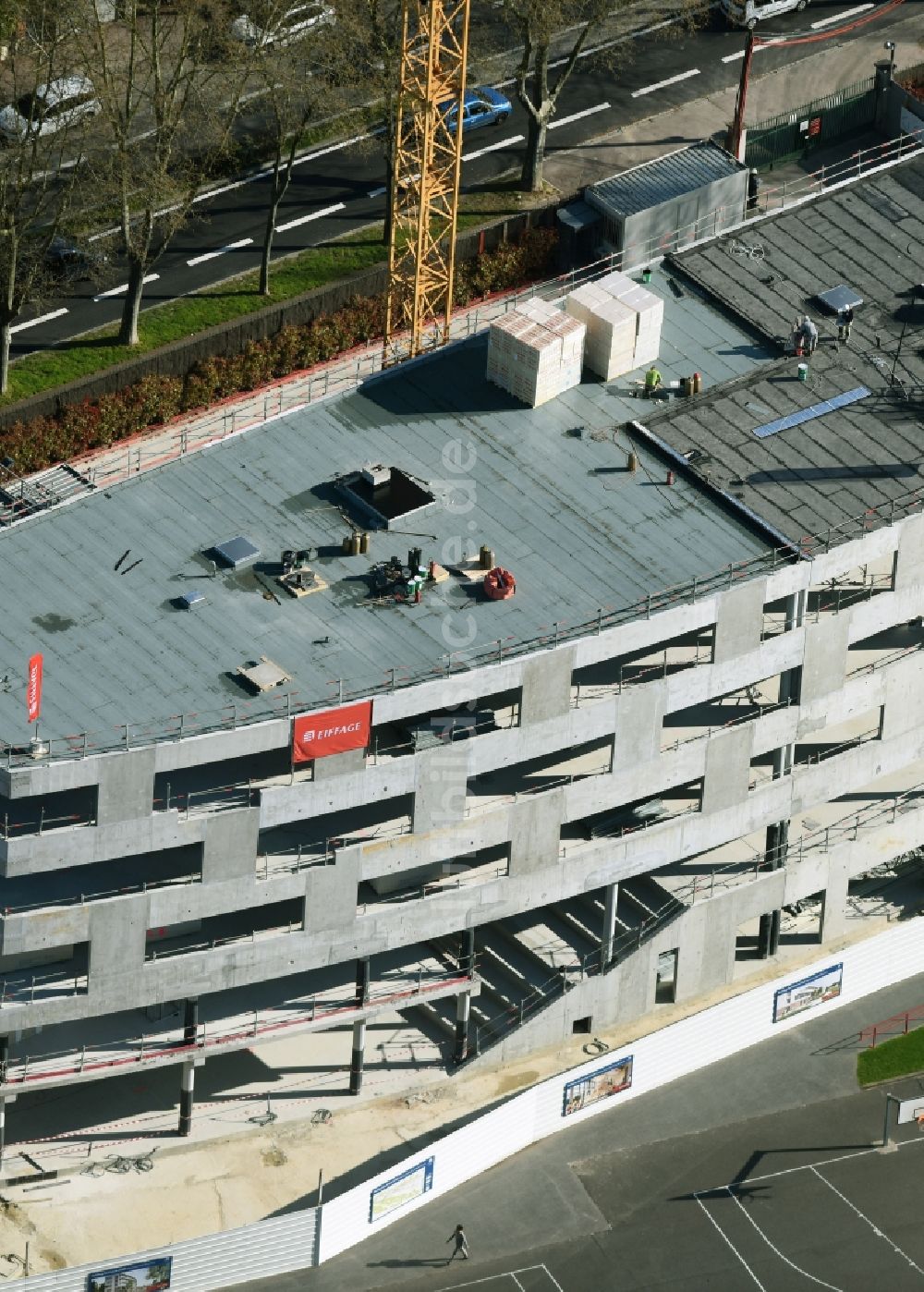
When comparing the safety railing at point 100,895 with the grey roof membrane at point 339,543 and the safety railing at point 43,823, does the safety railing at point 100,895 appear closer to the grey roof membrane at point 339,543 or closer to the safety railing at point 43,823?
the safety railing at point 43,823

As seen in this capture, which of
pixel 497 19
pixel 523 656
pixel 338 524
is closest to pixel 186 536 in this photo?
pixel 338 524

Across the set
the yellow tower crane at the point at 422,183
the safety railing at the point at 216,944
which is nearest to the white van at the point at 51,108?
the yellow tower crane at the point at 422,183

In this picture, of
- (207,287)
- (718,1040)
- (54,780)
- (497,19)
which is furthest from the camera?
(497,19)

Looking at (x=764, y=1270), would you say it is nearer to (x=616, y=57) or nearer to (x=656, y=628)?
(x=656, y=628)

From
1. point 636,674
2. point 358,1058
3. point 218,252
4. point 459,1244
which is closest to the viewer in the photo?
point 459,1244

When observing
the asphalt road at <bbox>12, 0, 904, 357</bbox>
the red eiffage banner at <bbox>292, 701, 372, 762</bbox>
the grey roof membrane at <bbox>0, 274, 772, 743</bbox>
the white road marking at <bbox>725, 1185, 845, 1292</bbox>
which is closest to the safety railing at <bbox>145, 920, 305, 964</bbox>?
the red eiffage banner at <bbox>292, 701, 372, 762</bbox>

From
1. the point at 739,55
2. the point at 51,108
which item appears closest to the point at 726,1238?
the point at 51,108

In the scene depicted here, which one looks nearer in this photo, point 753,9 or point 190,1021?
point 190,1021

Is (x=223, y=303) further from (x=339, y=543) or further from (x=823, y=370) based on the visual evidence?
(x=823, y=370)
